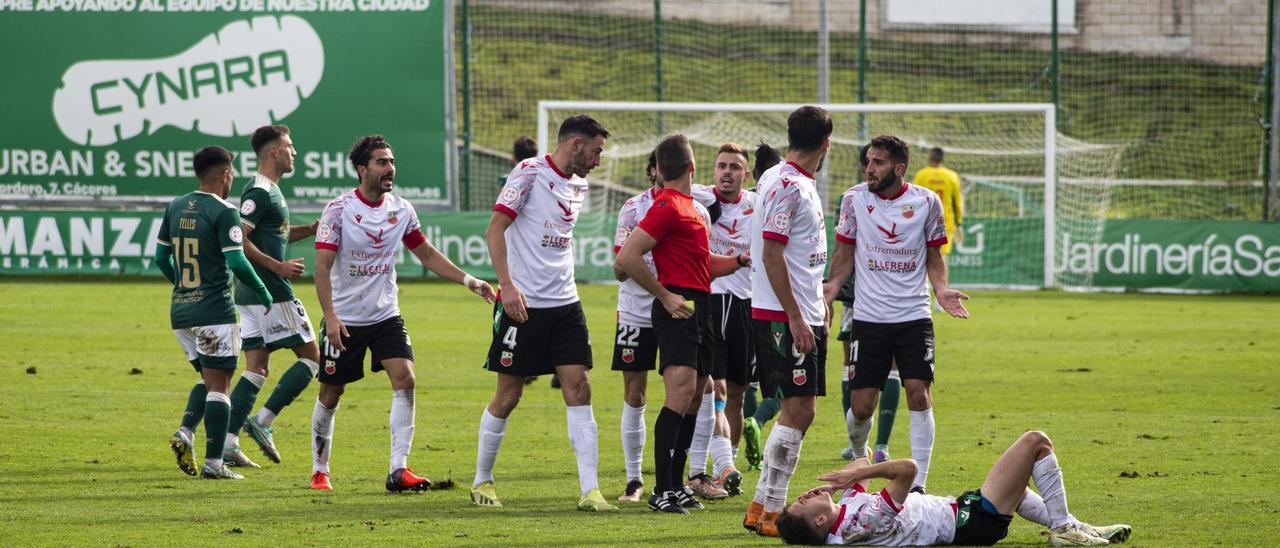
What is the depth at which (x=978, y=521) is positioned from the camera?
676 centimetres

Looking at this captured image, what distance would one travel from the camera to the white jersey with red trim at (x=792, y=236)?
7246mm

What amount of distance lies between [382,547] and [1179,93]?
36475 mm

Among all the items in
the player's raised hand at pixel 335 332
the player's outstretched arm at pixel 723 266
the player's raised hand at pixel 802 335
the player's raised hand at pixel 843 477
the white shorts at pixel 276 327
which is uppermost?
the player's outstretched arm at pixel 723 266

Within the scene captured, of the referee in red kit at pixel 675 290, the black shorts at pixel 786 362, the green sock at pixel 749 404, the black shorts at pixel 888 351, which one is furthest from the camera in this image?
the green sock at pixel 749 404

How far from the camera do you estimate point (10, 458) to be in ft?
31.2

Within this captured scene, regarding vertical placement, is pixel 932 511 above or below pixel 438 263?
below

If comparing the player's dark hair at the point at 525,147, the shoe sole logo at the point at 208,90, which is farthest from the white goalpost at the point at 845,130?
the player's dark hair at the point at 525,147

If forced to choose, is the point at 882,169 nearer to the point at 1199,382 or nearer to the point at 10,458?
the point at 10,458

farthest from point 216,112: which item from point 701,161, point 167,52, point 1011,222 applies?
point 1011,222

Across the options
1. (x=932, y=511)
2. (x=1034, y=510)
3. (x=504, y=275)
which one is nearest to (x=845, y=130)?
(x=504, y=275)

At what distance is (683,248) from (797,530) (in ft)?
6.43

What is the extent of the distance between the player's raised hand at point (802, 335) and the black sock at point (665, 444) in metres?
1.03

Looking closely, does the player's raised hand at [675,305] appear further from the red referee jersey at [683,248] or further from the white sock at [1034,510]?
the white sock at [1034,510]

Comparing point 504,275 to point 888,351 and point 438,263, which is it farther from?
point 888,351
